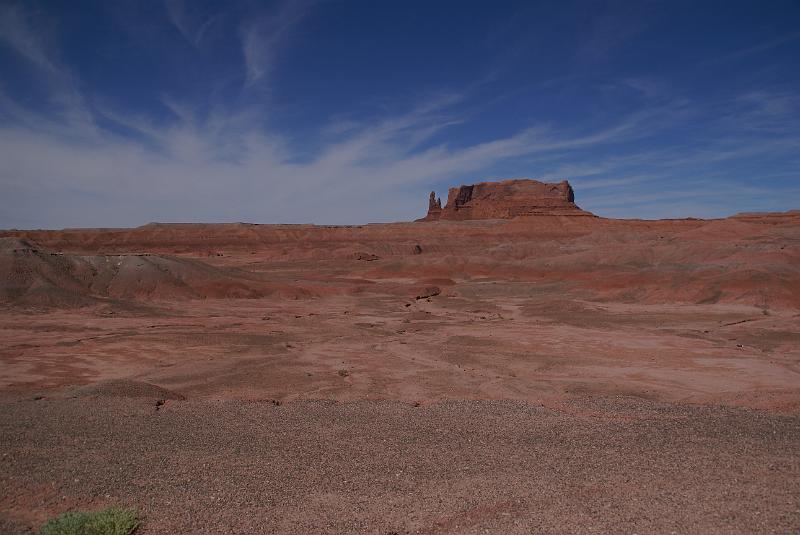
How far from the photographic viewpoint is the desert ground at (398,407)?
21.8 feet

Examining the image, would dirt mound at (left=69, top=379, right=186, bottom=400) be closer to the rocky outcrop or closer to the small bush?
the small bush

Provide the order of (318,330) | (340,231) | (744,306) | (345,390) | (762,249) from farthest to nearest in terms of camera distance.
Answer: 1. (340,231)
2. (762,249)
3. (744,306)
4. (318,330)
5. (345,390)

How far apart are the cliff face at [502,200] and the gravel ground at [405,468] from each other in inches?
4947

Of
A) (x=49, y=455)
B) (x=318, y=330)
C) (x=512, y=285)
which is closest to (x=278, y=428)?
(x=49, y=455)

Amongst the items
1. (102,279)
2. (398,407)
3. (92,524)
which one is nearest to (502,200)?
(102,279)

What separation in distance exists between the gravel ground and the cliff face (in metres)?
126

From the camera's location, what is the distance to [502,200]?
492 ft

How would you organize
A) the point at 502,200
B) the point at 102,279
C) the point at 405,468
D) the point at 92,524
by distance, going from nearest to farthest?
the point at 92,524 → the point at 405,468 → the point at 102,279 → the point at 502,200

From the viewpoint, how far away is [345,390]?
13977 millimetres

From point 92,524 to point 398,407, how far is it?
6570 millimetres

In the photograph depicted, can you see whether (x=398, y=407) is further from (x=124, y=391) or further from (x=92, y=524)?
(x=92, y=524)

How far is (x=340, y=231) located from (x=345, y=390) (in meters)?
102

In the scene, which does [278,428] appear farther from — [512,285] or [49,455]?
[512,285]

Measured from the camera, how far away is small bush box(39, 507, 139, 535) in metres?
5.85
